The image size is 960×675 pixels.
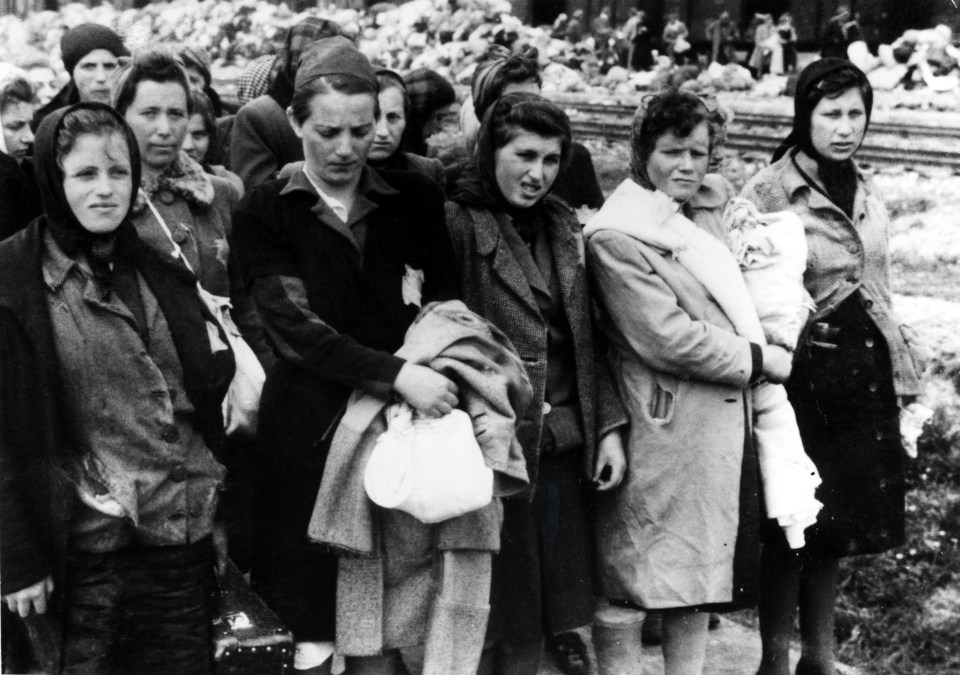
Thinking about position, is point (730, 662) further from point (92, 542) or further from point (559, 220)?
point (92, 542)

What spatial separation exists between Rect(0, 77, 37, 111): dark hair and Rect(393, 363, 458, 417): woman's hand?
1.76m

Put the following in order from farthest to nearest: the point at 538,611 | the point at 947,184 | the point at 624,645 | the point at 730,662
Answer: the point at 947,184, the point at 730,662, the point at 624,645, the point at 538,611

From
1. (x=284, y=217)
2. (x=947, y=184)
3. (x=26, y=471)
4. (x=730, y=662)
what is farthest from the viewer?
(x=947, y=184)

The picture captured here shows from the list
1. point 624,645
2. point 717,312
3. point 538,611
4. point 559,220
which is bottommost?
point 624,645

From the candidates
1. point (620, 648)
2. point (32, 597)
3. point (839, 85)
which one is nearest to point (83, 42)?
point (32, 597)

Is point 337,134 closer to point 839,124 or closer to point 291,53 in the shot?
point 291,53

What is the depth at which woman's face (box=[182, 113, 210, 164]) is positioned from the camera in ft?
11.6

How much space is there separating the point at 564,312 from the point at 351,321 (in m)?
0.62

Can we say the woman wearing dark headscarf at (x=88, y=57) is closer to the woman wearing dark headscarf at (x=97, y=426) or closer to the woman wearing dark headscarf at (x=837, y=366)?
the woman wearing dark headscarf at (x=97, y=426)

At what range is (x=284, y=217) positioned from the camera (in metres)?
→ 2.54

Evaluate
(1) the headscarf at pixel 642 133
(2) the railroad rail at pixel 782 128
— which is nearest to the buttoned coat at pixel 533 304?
(1) the headscarf at pixel 642 133

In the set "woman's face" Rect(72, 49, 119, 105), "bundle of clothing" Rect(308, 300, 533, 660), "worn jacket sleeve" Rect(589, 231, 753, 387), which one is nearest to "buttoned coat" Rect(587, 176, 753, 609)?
"worn jacket sleeve" Rect(589, 231, 753, 387)

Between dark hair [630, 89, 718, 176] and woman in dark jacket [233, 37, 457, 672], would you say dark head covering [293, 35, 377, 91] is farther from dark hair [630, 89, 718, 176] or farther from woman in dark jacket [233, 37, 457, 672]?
dark hair [630, 89, 718, 176]

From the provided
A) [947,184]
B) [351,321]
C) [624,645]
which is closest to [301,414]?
[351,321]
